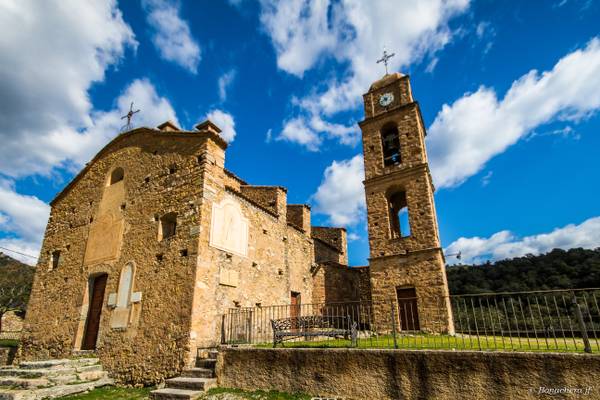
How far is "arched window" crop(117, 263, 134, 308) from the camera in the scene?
9.77 metres

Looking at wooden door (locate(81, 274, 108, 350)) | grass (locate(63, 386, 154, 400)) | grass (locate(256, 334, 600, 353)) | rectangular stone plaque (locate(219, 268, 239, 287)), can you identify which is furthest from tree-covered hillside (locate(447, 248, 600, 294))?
wooden door (locate(81, 274, 108, 350))

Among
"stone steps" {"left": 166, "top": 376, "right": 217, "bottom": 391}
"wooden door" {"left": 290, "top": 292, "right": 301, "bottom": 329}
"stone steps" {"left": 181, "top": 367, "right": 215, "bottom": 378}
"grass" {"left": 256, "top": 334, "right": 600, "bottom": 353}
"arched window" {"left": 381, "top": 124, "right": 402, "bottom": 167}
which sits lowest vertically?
"stone steps" {"left": 166, "top": 376, "right": 217, "bottom": 391}

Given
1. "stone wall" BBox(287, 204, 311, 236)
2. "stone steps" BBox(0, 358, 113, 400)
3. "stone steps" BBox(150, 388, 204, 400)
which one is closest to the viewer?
"stone steps" BBox(150, 388, 204, 400)

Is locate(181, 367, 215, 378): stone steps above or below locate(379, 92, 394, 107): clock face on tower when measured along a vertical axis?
below

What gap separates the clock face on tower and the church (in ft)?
0.84

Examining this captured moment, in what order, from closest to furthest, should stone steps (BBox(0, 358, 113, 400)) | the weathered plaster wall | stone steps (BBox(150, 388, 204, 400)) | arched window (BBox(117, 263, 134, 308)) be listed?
stone steps (BBox(150, 388, 204, 400)) < stone steps (BBox(0, 358, 113, 400)) < the weathered plaster wall < arched window (BBox(117, 263, 134, 308))

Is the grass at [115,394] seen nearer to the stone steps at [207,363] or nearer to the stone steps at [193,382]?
the stone steps at [193,382]

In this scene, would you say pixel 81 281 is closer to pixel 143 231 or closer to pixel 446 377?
pixel 143 231

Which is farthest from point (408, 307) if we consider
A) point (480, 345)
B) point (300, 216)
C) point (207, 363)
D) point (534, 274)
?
point (534, 274)

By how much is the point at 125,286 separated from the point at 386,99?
14.4 meters

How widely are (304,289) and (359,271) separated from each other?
12.9 ft

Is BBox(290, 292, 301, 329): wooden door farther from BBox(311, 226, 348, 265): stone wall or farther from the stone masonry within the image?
BBox(311, 226, 348, 265): stone wall

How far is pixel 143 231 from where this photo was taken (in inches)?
405

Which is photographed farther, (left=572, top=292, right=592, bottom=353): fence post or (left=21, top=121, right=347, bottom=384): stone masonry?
(left=21, top=121, right=347, bottom=384): stone masonry
